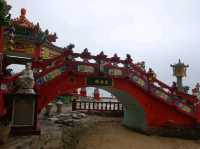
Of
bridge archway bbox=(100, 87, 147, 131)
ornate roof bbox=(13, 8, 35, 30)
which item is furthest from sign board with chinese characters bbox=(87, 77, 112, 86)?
ornate roof bbox=(13, 8, 35, 30)

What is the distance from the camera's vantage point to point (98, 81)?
31.8 ft

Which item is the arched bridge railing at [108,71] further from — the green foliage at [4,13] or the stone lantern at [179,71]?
the stone lantern at [179,71]

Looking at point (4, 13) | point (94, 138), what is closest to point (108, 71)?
point (94, 138)

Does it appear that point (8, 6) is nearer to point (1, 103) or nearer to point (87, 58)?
point (1, 103)

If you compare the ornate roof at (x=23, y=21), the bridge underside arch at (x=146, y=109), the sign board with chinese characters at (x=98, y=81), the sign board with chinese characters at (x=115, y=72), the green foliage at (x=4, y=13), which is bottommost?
the bridge underside arch at (x=146, y=109)

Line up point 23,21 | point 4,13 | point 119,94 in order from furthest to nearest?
point 23,21 < point 119,94 < point 4,13

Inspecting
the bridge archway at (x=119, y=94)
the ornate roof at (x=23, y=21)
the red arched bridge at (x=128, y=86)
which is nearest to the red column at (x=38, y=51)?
the ornate roof at (x=23, y=21)

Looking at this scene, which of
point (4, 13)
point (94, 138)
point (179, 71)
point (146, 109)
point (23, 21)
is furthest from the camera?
point (23, 21)

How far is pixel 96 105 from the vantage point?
53.9 feet

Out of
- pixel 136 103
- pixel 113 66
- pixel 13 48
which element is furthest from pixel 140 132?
pixel 13 48

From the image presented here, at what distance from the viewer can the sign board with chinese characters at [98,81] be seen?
9.51 m

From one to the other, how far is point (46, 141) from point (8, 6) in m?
4.36

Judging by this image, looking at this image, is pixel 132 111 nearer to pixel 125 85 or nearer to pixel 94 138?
pixel 125 85

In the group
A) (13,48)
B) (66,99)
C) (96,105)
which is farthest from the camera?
(66,99)
